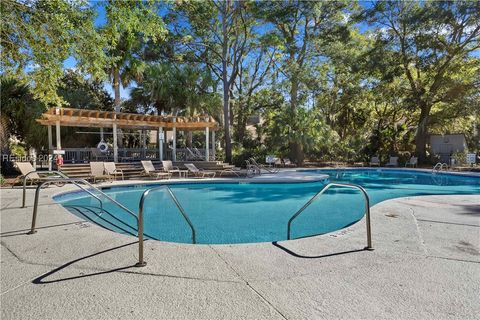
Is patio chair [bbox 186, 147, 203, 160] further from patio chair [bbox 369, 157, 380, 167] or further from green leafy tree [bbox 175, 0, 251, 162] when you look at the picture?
patio chair [bbox 369, 157, 380, 167]

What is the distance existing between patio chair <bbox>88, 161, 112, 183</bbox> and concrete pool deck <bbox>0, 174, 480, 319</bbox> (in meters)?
8.76

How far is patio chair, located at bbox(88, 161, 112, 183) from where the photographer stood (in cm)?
1372

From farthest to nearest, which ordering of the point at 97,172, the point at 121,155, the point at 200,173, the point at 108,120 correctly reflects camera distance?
the point at 121,155 → the point at 108,120 → the point at 200,173 → the point at 97,172

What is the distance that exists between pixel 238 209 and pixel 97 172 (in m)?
7.86

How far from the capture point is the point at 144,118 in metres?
18.1

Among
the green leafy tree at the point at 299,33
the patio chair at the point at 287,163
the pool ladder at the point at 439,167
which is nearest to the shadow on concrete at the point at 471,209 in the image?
the pool ladder at the point at 439,167

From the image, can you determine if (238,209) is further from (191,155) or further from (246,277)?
(191,155)

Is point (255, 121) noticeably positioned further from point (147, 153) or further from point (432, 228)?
point (432, 228)

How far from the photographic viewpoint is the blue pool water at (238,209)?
6922mm

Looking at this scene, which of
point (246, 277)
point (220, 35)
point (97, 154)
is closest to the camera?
point (246, 277)

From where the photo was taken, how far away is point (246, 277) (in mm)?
3332

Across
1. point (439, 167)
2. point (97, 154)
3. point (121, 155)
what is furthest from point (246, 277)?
point (439, 167)

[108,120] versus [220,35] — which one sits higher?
[220,35]

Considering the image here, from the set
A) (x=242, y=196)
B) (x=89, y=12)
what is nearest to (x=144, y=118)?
(x=242, y=196)
